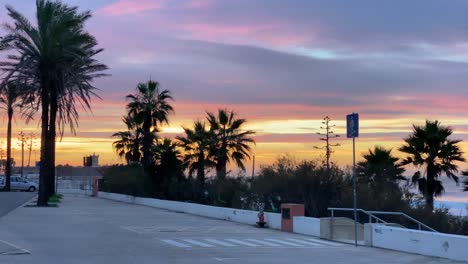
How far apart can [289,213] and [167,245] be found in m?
6.64

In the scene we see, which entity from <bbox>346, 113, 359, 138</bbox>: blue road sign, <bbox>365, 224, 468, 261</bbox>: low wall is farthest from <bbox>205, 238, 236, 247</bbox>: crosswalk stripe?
<bbox>346, 113, 359, 138</bbox>: blue road sign

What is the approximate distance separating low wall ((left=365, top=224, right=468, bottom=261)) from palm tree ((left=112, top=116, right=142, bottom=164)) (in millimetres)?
38743

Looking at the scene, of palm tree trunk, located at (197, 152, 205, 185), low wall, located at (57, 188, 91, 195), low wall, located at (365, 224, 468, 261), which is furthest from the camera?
low wall, located at (57, 188, 91, 195)

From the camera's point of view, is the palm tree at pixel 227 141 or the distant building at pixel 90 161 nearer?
the palm tree at pixel 227 141

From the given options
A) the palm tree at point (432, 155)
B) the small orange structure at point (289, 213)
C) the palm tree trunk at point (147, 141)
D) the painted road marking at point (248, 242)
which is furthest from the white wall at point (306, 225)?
the palm tree trunk at point (147, 141)

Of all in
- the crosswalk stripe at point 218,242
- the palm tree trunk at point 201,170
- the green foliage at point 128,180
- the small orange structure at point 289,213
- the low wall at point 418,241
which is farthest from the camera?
the green foliage at point 128,180

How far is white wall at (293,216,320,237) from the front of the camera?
21.6m

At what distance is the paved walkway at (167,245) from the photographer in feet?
48.5

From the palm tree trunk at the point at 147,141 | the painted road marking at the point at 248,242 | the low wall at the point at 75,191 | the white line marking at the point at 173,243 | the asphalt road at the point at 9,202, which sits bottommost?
the white line marking at the point at 173,243

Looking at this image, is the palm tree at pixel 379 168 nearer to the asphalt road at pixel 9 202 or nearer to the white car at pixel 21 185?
the asphalt road at pixel 9 202

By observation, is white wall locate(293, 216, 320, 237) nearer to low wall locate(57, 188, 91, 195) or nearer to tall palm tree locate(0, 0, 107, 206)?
tall palm tree locate(0, 0, 107, 206)

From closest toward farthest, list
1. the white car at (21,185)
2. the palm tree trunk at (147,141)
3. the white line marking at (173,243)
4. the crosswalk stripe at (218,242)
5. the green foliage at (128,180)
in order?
1. the white line marking at (173,243)
2. the crosswalk stripe at (218,242)
3. the green foliage at (128,180)
4. the palm tree trunk at (147,141)
5. the white car at (21,185)

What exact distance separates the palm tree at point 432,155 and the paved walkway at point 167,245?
36.8 ft

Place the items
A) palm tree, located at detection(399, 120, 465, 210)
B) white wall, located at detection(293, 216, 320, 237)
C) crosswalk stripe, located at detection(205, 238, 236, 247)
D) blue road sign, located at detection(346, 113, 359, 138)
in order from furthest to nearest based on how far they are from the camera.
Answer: palm tree, located at detection(399, 120, 465, 210) → white wall, located at detection(293, 216, 320, 237) → crosswalk stripe, located at detection(205, 238, 236, 247) → blue road sign, located at detection(346, 113, 359, 138)
